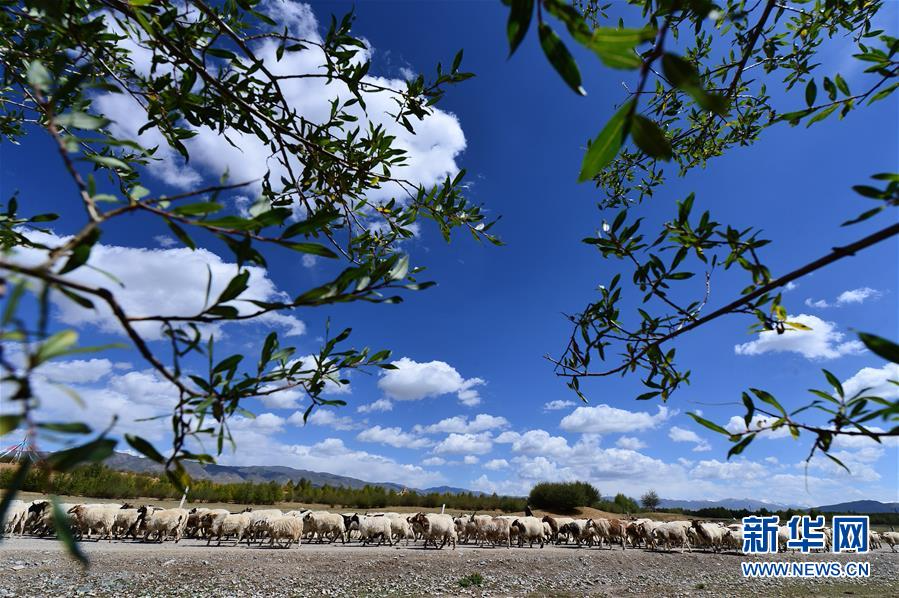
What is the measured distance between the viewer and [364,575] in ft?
38.1

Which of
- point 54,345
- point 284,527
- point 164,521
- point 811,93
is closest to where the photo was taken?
point 54,345

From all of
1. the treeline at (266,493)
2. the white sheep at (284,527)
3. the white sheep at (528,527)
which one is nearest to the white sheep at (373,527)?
the white sheep at (284,527)

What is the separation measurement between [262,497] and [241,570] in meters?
17.7

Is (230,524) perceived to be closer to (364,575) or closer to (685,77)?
(364,575)

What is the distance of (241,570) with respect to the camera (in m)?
11.3

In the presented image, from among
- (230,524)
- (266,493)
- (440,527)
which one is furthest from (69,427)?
(266,493)

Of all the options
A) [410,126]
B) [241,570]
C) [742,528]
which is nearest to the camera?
[410,126]

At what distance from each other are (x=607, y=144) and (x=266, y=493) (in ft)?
104

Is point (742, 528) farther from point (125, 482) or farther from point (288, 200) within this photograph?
point (125, 482)

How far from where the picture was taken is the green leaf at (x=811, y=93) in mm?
1758

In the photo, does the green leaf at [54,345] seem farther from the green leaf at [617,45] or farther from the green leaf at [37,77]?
the green leaf at [617,45]

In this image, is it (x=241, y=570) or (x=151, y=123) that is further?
(x=241, y=570)

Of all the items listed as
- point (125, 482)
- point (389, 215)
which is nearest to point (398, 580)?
point (389, 215)

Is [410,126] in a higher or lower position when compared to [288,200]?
higher
